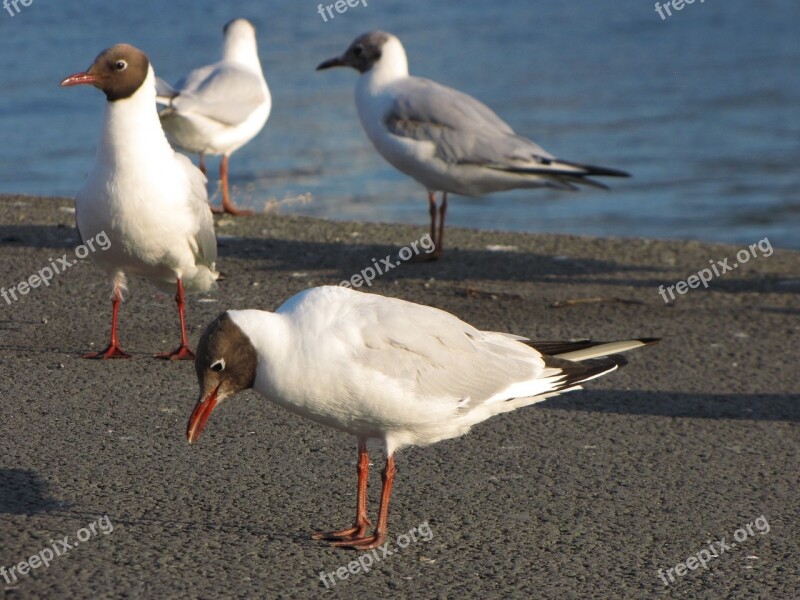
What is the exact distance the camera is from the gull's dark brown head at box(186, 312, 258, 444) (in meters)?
4.04

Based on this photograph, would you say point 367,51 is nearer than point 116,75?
No

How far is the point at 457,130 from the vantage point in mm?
8883

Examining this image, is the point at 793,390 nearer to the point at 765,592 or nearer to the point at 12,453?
the point at 765,592

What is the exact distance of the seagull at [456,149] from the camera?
886cm

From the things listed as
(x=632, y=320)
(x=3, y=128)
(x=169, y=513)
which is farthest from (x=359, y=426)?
(x=3, y=128)

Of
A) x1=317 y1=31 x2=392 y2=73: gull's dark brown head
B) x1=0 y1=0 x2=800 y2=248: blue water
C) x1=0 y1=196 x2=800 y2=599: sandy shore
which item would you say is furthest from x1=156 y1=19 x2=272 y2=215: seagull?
x1=0 y1=196 x2=800 y2=599: sandy shore

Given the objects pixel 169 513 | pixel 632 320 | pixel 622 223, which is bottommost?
pixel 622 223

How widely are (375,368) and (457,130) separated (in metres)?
4.97

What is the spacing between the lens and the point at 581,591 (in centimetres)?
399

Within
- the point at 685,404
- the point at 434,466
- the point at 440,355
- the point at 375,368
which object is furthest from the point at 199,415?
the point at 685,404

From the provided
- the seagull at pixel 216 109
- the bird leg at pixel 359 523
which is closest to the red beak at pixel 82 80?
the bird leg at pixel 359 523

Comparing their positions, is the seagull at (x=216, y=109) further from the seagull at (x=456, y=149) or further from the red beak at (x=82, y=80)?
the red beak at (x=82, y=80)

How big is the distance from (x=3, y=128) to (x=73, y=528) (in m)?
14.2

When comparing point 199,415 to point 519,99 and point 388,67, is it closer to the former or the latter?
point 388,67
